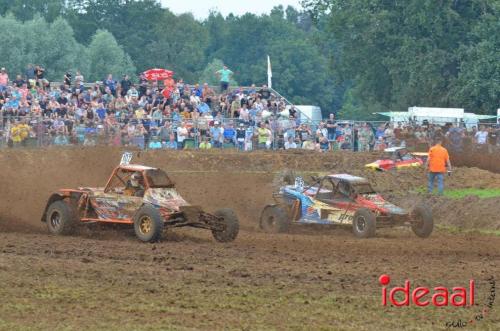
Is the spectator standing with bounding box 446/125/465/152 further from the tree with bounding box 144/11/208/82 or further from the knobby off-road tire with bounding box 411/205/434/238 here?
the tree with bounding box 144/11/208/82

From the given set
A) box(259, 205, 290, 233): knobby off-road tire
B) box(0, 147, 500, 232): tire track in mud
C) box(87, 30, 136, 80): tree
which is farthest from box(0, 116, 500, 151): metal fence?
box(87, 30, 136, 80): tree

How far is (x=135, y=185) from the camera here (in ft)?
60.7

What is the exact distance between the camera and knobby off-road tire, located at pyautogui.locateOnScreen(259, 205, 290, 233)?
2089 cm

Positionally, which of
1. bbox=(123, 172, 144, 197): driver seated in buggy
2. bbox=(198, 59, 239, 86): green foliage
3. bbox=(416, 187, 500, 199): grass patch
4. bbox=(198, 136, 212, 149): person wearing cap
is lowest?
bbox=(416, 187, 500, 199): grass patch

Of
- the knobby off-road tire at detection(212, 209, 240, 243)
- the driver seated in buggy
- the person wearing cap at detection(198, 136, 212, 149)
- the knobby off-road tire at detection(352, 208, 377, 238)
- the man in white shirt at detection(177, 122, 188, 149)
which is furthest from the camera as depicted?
the person wearing cap at detection(198, 136, 212, 149)

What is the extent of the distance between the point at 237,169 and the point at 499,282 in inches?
→ 698

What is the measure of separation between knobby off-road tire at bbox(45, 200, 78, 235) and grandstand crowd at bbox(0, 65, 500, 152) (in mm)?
11918

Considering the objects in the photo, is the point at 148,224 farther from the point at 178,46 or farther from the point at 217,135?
the point at 178,46

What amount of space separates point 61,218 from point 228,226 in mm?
2997

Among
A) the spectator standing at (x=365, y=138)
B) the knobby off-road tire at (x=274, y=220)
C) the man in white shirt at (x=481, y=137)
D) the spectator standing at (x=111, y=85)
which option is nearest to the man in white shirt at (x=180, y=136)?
the spectator standing at (x=111, y=85)

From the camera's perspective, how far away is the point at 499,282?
1388cm

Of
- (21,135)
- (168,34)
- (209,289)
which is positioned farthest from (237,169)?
(168,34)

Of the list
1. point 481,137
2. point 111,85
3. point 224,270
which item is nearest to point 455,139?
point 481,137

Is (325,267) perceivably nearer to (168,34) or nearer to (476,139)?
(476,139)
